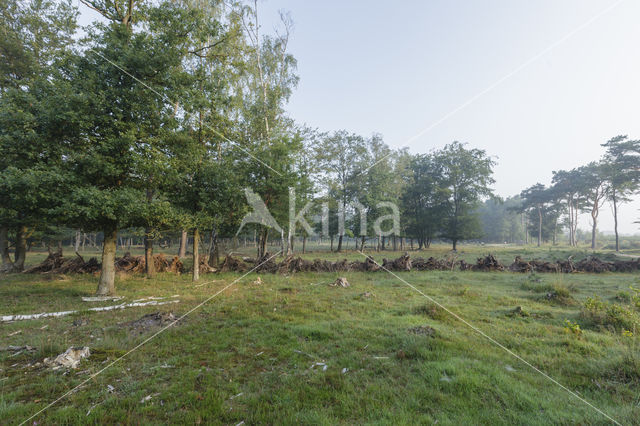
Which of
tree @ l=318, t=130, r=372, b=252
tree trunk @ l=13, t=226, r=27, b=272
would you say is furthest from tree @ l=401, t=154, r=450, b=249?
tree trunk @ l=13, t=226, r=27, b=272

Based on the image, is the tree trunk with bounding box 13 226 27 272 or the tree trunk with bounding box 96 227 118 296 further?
the tree trunk with bounding box 13 226 27 272

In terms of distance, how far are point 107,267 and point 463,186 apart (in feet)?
154

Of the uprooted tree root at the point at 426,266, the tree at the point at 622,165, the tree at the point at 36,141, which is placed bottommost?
the uprooted tree root at the point at 426,266

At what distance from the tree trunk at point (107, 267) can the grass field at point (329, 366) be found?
1413 mm

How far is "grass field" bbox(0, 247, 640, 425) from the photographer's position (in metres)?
→ 3.41

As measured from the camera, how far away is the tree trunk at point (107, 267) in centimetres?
1009

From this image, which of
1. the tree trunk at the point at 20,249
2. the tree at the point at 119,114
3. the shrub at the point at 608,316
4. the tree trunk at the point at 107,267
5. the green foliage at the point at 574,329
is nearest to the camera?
the green foliage at the point at 574,329

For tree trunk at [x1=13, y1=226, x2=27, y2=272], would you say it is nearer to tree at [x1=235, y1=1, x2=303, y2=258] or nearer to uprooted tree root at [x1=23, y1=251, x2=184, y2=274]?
uprooted tree root at [x1=23, y1=251, x2=184, y2=274]

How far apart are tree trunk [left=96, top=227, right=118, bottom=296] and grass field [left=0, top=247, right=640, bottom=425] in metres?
1.41

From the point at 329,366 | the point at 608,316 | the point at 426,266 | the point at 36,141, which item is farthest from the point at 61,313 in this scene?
the point at 426,266

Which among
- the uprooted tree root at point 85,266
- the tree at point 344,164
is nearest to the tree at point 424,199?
the tree at point 344,164

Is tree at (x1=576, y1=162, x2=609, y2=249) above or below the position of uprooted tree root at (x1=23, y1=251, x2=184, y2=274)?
above

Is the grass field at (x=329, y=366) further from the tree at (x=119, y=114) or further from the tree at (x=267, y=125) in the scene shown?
the tree at (x=267, y=125)

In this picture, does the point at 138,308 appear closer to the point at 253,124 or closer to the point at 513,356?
the point at 513,356
